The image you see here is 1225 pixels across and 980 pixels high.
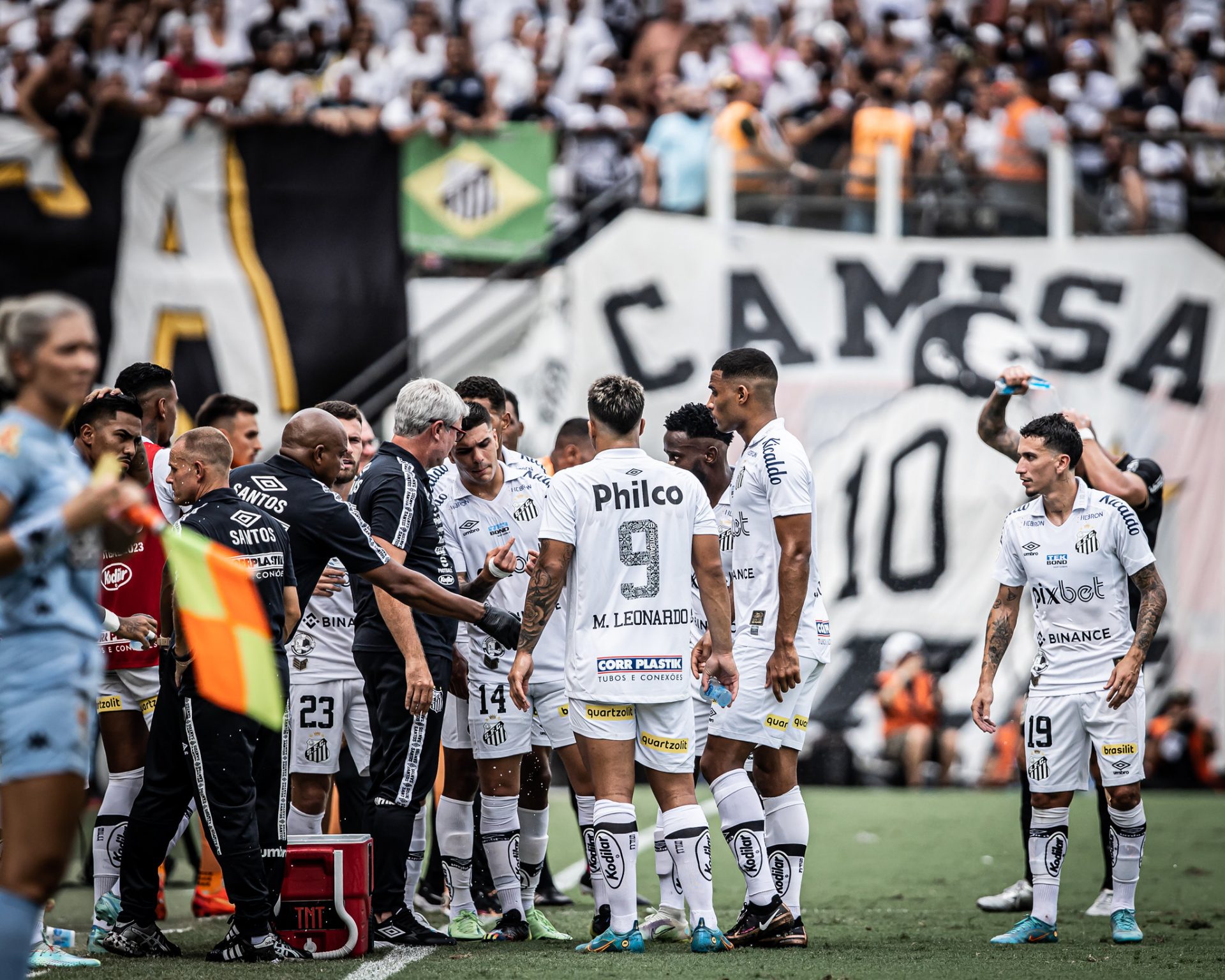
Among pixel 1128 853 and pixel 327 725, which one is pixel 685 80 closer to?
pixel 327 725

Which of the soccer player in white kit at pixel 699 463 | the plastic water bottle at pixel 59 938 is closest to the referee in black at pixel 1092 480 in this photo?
the soccer player in white kit at pixel 699 463

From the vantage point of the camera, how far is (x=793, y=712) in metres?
7.47

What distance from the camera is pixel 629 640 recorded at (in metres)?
6.96

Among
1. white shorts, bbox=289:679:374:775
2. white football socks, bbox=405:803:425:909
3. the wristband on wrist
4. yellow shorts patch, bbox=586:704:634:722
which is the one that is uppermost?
the wristband on wrist

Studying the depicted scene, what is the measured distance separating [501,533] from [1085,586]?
3138mm

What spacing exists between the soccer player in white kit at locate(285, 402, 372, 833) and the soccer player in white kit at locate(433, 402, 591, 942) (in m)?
0.80

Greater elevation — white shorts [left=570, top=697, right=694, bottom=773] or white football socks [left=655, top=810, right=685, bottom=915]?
white shorts [left=570, top=697, right=694, bottom=773]

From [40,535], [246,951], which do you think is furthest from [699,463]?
[40,535]

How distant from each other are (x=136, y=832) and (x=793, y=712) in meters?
3.15

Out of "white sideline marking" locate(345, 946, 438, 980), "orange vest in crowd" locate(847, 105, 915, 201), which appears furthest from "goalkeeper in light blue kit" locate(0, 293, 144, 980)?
"orange vest in crowd" locate(847, 105, 915, 201)

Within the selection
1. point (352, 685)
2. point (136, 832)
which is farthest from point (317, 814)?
point (136, 832)

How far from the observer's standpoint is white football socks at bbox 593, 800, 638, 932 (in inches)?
270

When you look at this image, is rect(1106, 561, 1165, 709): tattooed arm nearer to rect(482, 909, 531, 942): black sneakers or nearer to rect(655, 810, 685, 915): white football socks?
rect(655, 810, 685, 915): white football socks

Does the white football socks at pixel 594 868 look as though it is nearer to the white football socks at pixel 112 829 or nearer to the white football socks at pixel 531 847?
the white football socks at pixel 531 847
